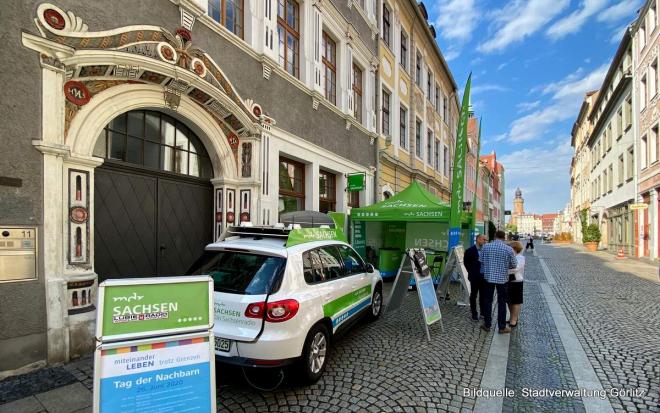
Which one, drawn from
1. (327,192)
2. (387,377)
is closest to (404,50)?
(327,192)

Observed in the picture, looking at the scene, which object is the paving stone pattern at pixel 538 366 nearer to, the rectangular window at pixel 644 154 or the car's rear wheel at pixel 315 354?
the car's rear wheel at pixel 315 354

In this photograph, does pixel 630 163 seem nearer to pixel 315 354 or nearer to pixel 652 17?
pixel 652 17

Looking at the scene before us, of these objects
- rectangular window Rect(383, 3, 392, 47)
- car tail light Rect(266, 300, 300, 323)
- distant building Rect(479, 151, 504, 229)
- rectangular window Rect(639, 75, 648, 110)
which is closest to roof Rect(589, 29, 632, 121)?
rectangular window Rect(639, 75, 648, 110)

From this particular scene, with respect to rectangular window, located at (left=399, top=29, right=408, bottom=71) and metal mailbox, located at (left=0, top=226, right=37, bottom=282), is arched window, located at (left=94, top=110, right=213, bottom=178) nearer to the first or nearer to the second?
metal mailbox, located at (left=0, top=226, right=37, bottom=282)

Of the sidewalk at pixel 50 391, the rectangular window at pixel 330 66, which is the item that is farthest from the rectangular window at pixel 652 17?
the sidewalk at pixel 50 391

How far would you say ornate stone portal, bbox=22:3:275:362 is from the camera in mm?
4398

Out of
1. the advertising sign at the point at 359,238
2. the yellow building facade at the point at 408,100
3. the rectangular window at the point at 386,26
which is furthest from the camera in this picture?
the rectangular window at the point at 386,26

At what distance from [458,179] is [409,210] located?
63.1 inches

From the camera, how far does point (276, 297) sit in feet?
12.1

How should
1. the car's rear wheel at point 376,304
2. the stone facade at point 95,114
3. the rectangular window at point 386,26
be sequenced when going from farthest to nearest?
1. the rectangular window at point 386,26
2. the car's rear wheel at point 376,304
3. the stone facade at point 95,114

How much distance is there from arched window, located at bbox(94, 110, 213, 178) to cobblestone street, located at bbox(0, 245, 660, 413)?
3148mm

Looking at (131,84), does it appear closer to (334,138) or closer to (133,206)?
(133,206)

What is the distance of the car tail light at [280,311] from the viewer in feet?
11.9

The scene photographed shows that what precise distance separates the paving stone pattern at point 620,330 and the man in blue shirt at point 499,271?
117 centimetres
